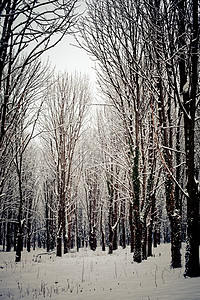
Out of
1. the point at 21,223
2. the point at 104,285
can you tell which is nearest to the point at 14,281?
the point at 104,285

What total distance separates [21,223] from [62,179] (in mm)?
3247

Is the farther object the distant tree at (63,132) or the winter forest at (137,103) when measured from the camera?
the distant tree at (63,132)

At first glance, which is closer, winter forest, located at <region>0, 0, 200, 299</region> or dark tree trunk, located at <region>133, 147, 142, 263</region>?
winter forest, located at <region>0, 0, 200, 299</region>

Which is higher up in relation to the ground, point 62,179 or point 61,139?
point 61,139

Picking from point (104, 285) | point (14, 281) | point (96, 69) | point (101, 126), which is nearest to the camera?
point (104, 285)

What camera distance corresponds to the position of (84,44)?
24.7 feet

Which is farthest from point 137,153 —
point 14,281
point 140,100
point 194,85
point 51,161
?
point 51,161

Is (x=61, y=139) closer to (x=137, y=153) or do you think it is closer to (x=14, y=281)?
(x=137, y=153)

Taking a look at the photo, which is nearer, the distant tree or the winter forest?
the winter forest

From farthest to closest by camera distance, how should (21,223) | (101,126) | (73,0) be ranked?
(101,126) → (21,223) → (73,0)

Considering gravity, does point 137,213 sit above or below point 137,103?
below

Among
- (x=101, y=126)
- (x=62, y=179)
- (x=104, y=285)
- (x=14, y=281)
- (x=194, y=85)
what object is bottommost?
(x=14, y=281)

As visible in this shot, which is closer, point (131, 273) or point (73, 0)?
point (73, 0)

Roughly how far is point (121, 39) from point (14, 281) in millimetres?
8248
